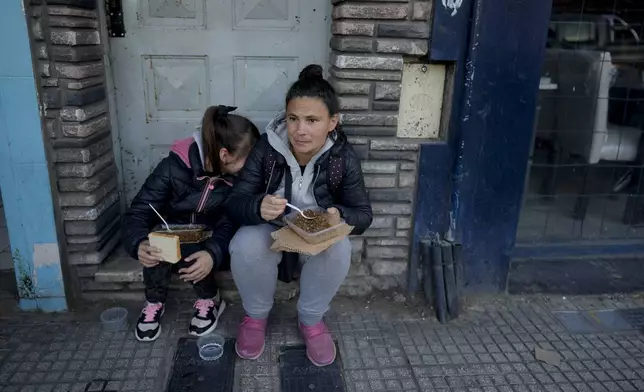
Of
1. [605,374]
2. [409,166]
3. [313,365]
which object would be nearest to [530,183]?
[409,166]

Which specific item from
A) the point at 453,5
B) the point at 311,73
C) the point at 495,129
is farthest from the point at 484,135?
the point at 311,73

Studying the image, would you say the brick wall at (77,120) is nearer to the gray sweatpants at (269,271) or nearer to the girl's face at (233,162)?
the girl's face at (233,162)

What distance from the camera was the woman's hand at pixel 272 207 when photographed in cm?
233

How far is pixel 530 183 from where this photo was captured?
3178 millimetres

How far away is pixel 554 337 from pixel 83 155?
8.93 ft

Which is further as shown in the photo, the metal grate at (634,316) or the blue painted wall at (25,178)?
the metal grate at (634,316)

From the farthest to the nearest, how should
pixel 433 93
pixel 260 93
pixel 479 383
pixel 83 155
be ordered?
pixel 260 93 → pixel 433 93 → pixel 83 155 → pixel 479 383

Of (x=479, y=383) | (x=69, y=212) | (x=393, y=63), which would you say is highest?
(x=393, y=63)

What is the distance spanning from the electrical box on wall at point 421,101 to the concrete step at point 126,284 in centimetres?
113

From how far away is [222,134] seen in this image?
262cm

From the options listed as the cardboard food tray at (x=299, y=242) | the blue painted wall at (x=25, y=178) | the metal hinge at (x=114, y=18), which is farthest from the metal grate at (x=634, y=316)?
the metal hinge at (x=114, y=18)

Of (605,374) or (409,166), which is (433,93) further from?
(605,374)

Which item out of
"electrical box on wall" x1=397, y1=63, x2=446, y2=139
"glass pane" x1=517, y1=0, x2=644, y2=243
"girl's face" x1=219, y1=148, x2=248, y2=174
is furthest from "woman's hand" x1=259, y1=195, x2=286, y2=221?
"glass pane" x1=517, y1=0, x2=644, y2=243

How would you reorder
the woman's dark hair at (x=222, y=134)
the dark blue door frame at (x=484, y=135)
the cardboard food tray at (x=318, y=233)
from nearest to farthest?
the cardboard food tray at (x=318, y=233) < the woman's dark hair at (x=222, y=134) < the dark blue door frame at (x=484, y=135)
